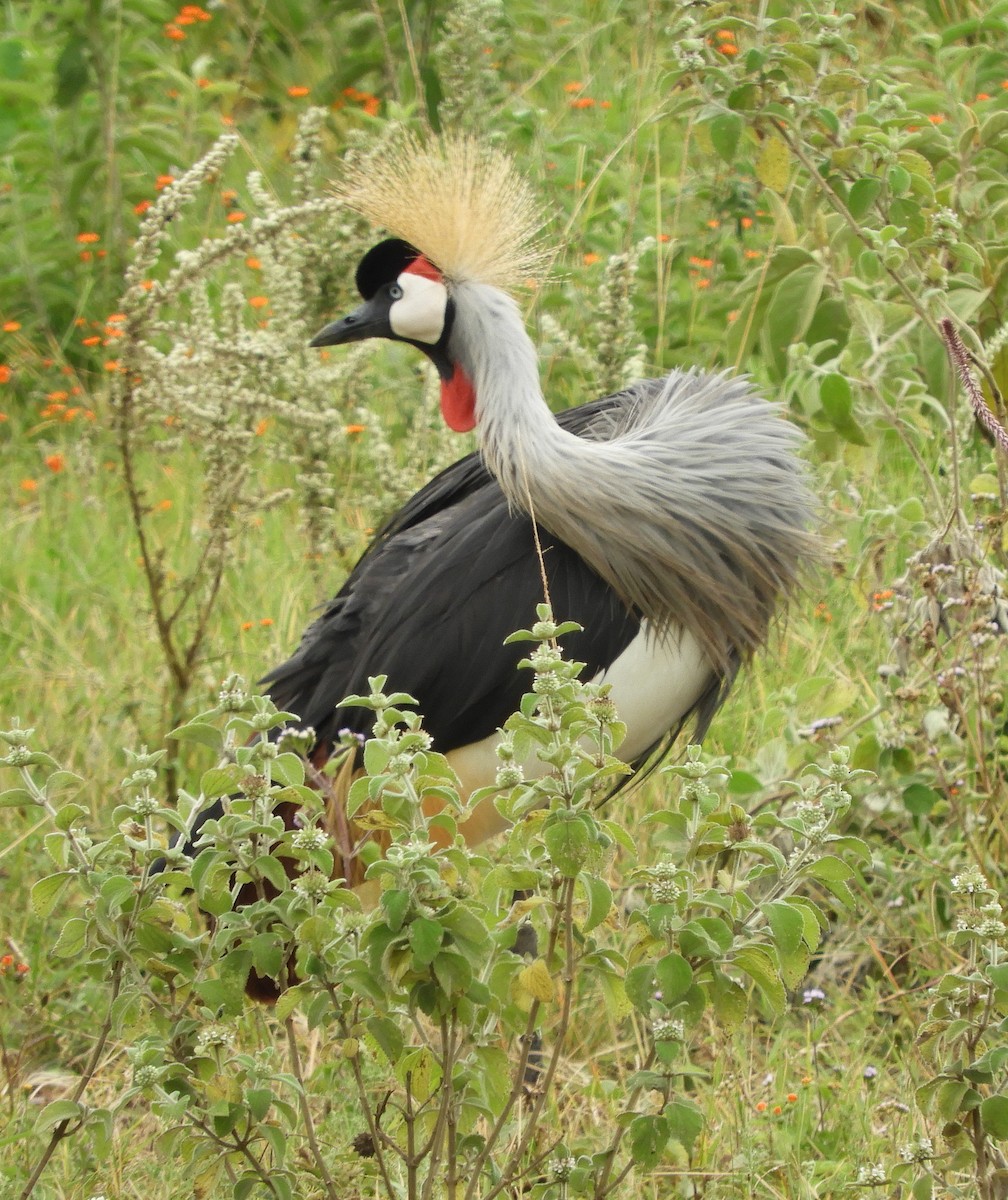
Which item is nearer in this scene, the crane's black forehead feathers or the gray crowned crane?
the gray crowned crane

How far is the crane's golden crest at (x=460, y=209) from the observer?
8.41ft

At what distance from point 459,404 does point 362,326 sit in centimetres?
19

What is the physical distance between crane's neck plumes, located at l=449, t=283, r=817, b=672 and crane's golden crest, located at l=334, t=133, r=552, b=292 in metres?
0.07

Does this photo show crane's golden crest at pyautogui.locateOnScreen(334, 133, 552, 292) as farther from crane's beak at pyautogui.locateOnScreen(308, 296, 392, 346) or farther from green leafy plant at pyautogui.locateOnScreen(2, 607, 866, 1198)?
green leafy plant at pyautogui.locateOnScreen(2, 607, 866, 1198)

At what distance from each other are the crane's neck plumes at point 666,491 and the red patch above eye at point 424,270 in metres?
0.07

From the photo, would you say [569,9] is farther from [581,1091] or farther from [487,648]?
[581,1091]

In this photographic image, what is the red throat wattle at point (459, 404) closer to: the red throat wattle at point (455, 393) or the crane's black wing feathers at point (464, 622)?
the red throat wattle at point (455, 393)

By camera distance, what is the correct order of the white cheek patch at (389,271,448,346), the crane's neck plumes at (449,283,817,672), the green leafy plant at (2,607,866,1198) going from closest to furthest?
the green leafy plant at (2,607,866,1198) < the crane's neck plumes at (449,283,817,672) < the white cheek patch at (389,271,448,346)

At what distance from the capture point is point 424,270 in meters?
2.58

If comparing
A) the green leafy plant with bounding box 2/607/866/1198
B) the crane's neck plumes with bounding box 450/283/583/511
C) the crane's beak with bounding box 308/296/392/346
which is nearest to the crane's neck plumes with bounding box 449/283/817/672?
the crane's neck plumes with bounding box 450/283/583/511

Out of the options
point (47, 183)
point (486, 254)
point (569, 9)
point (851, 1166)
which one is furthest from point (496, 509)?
point (569, 9)

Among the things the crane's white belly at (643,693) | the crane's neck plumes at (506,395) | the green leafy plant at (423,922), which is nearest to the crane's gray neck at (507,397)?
the crane's neck plumes at (506,395)

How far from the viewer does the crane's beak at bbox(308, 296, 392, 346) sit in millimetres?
2582

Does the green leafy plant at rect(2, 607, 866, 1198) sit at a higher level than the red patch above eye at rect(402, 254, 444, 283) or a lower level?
lower
